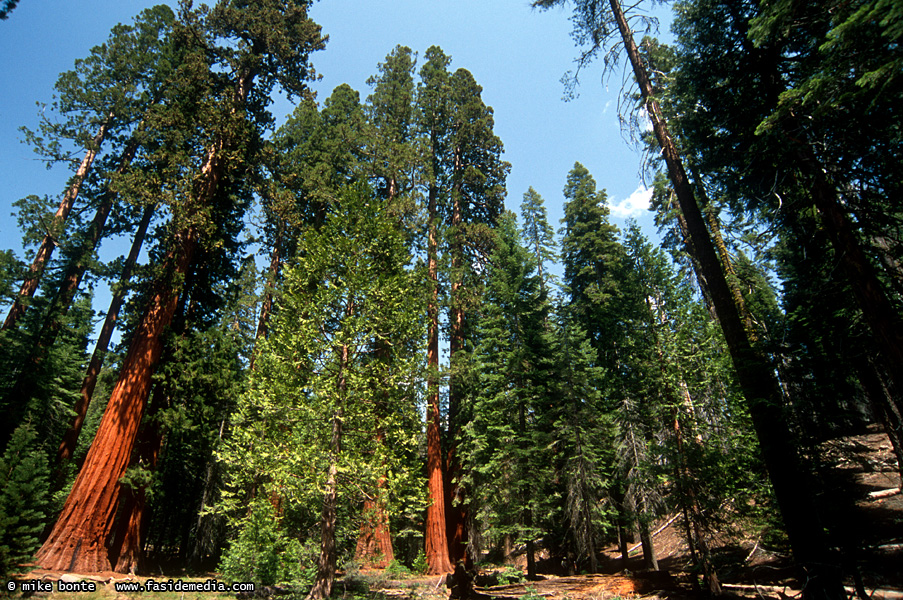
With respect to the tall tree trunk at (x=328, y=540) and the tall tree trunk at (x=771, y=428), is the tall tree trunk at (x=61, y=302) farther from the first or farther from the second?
the tall tree trunk at (x=771, y=428)

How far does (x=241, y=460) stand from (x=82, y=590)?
3.58 m

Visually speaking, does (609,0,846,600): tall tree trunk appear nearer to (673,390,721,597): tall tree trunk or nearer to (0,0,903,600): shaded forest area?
(0,0,903,600): shaded forest area

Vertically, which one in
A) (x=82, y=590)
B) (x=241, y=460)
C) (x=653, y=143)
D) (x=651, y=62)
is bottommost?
(x=82, y=590)

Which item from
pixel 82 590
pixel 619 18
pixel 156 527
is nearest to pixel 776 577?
pixel 619 18

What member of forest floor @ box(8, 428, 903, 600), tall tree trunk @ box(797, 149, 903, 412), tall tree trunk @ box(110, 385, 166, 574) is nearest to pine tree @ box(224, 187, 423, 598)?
forest floor @ box(8, 428, 903, 600)

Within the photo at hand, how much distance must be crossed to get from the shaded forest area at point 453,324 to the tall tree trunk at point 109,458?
0.20 feet

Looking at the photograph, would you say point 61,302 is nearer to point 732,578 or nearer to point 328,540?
point 328,540

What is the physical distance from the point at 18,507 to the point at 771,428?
14.9 meters

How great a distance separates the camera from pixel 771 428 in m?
6.98

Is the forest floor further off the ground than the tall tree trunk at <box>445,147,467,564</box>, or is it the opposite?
the tall tree trunk at <box>445,147,467,564</box>

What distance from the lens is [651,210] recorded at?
20.7 m

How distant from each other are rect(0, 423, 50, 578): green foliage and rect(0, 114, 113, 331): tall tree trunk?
568 inches

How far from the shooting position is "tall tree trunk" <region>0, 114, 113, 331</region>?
1728 cm

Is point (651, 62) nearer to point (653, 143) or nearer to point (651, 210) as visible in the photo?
point (653, 143)
